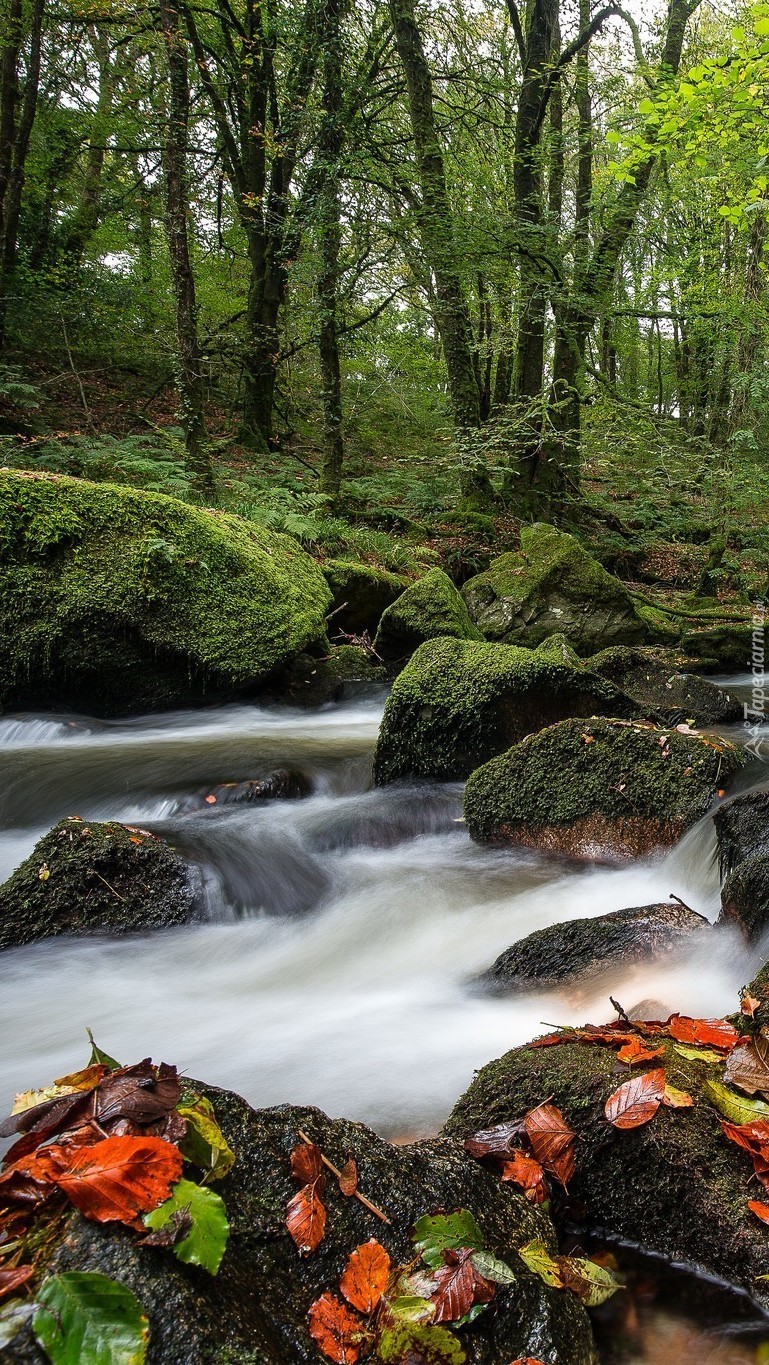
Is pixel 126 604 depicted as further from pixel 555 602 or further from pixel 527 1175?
pixel 527 1175

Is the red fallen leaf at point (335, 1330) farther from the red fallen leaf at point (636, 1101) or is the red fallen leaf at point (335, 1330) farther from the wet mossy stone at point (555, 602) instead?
the wet mossy stone at point (555, 602)

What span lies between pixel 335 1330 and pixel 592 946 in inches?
83.5

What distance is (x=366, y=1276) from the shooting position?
1.45 meters

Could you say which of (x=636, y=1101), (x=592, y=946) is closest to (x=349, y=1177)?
(x=636, y=1101)

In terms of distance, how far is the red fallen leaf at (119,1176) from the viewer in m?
1.19

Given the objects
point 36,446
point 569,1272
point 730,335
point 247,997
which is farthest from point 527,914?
point 730,335

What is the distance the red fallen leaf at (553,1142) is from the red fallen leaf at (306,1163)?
2.42 feet

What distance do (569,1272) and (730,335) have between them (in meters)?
12.6

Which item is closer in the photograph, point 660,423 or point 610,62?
point 660,423

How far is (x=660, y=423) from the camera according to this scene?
13.0 metres

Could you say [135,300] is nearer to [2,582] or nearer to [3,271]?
[3,271]

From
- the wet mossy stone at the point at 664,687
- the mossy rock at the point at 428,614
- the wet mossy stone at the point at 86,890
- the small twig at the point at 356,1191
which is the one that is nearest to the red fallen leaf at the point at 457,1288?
the small twig at the point at 356,1191

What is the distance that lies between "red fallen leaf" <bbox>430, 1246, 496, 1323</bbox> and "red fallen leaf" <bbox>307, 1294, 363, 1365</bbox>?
0.15 m

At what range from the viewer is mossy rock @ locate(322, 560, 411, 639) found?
30.8 ft
